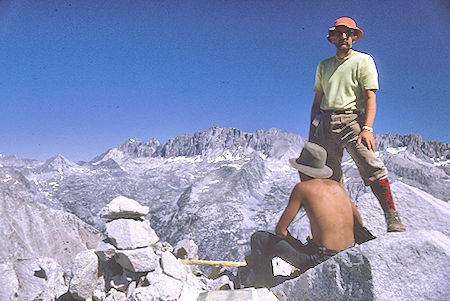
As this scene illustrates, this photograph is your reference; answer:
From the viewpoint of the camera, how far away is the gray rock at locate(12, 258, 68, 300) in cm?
743

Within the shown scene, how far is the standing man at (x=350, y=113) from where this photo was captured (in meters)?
4.53

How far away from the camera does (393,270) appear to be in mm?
3633

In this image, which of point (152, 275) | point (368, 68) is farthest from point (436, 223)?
point (152, 275)

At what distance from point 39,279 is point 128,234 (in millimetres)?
2619

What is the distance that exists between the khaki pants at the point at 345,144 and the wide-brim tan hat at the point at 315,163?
25 centimetres

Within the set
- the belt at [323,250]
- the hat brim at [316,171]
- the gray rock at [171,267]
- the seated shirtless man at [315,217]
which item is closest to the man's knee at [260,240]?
the seated shirtless man at [315,217]

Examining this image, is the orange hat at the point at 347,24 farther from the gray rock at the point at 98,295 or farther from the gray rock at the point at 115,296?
the gray rock at the point at 98,295

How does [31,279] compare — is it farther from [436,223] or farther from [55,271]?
[436,223]

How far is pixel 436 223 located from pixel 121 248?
250 inches

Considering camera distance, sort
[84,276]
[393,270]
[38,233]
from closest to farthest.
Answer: [393,270]
[84,276]
[38,233]

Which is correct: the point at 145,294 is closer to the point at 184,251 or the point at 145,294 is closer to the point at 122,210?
the point at 122,210

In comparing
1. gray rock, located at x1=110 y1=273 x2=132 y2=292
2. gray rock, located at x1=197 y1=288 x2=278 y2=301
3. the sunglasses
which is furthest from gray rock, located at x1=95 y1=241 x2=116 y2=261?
the sunglasses

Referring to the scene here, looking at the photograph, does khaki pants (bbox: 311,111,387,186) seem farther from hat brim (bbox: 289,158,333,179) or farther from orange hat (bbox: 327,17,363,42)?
orange hat (bbox: 327,17,363,42)

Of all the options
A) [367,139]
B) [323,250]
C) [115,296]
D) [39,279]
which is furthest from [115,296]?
[367,139]
